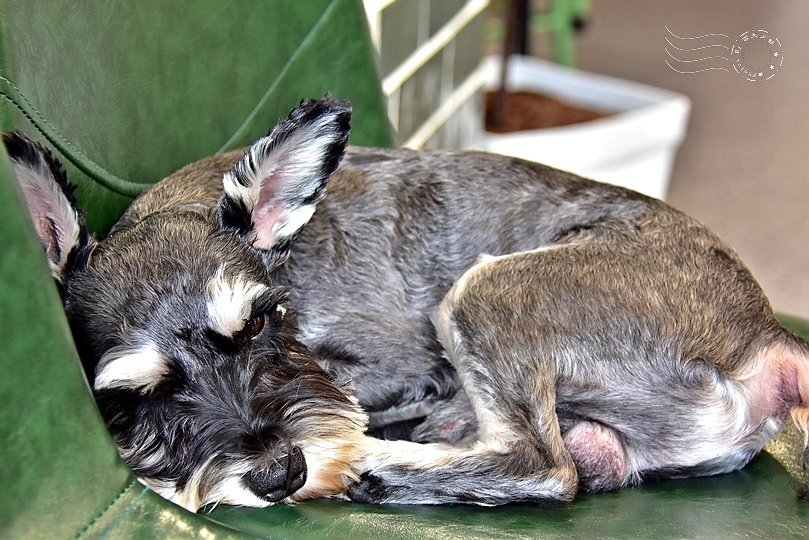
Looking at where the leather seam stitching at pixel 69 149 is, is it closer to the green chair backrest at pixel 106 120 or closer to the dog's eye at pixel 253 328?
the green chair backrest at pixel 106 120

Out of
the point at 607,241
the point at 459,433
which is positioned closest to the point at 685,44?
the point at 607,241

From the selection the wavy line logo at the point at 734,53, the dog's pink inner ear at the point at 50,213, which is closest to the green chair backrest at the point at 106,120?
the dog's pink inner ear at the point at 50,213

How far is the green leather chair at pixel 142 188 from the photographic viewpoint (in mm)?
1612

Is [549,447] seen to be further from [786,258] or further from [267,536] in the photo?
[786,258]

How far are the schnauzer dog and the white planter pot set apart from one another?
2.52 m

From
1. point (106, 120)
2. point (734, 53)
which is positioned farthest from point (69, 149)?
point (734, 53)

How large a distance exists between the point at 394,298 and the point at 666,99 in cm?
415

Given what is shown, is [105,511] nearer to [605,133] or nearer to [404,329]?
[404,329]

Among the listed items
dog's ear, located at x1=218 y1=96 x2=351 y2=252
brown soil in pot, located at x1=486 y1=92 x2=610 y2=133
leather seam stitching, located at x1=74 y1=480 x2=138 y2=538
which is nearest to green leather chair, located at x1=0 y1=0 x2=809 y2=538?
leather seam stitching, located at x1=74 y1=480 x2=138 y2=538

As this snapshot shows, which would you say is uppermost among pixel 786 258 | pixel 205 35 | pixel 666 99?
pixel 205 35

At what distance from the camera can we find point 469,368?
2.49 meters

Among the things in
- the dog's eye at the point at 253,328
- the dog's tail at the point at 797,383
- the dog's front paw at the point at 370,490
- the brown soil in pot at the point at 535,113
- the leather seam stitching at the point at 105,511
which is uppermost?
the dog's eye at the point at 253,328

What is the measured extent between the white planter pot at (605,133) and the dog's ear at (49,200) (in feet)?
11.2

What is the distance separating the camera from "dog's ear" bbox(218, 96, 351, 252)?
2.22m
